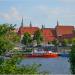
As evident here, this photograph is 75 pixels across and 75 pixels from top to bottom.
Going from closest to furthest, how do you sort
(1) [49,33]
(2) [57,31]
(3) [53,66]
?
(3) [53,66] → (1) [49,33] → (2) [57,31]

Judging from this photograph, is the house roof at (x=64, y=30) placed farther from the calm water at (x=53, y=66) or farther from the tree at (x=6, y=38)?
the tree at (x=6, y=38)

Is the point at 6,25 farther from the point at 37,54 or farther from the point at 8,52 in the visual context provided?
the point at 37,54

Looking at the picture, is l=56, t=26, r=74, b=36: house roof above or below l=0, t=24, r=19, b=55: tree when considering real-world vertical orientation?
above

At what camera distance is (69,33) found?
132750 mm

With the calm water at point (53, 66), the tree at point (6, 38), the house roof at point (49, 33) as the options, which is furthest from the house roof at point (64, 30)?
the tree at point (6, 38)

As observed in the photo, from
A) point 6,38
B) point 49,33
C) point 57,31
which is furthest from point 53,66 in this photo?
point 57,31

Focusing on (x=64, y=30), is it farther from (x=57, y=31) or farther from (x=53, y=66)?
(x=53, y=66)

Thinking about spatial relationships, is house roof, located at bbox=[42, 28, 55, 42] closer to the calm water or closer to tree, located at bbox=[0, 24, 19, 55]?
the calm water

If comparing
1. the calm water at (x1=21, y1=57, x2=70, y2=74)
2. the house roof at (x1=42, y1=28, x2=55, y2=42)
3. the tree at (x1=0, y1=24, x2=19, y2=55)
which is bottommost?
the calm water at (x1=21, y1=57, x2=70, y2=74)

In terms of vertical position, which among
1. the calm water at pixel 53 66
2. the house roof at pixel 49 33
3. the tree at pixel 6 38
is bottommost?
the calm water at pixel 53 66

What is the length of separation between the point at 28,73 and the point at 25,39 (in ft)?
254

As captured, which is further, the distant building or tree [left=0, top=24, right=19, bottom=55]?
the distant building

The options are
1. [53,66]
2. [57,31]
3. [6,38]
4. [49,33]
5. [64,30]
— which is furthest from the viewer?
[57,31]

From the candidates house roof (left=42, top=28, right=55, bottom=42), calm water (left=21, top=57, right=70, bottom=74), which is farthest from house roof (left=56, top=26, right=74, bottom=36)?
calm water (left=21, top=57, right=70, bottom=74)
